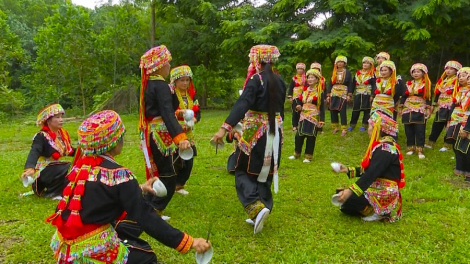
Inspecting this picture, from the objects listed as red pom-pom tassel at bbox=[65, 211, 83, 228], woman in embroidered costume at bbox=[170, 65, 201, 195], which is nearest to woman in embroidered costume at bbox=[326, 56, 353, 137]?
woman in embroidered costume at bbox=[170, 65, 201, 195]

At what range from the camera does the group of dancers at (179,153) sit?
2.49 metres

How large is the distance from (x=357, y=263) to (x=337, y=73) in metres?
6.98

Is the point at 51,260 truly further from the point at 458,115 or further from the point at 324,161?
the point at 458,115

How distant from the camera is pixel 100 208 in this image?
8.13 feet

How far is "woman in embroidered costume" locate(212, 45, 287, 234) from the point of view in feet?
13.8

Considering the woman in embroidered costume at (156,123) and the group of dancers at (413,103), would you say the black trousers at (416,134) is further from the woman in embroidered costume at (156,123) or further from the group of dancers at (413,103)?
the woman in embroidered costume at (156,123)

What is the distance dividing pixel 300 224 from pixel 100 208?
2628 millimetres

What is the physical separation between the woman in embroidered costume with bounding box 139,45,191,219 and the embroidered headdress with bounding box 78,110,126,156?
1701 millimetres

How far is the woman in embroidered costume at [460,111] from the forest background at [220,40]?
3.97m

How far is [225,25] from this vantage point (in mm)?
13562

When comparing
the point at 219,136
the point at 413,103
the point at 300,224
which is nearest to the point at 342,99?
the point at 413,103

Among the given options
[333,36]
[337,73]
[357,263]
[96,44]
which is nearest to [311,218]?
[357,263]

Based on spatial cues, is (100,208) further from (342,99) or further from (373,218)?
(342,99)

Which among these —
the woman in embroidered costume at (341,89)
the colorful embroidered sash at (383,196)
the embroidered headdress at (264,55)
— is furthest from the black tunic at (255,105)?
the woman in embroidered costume at (341,89)
